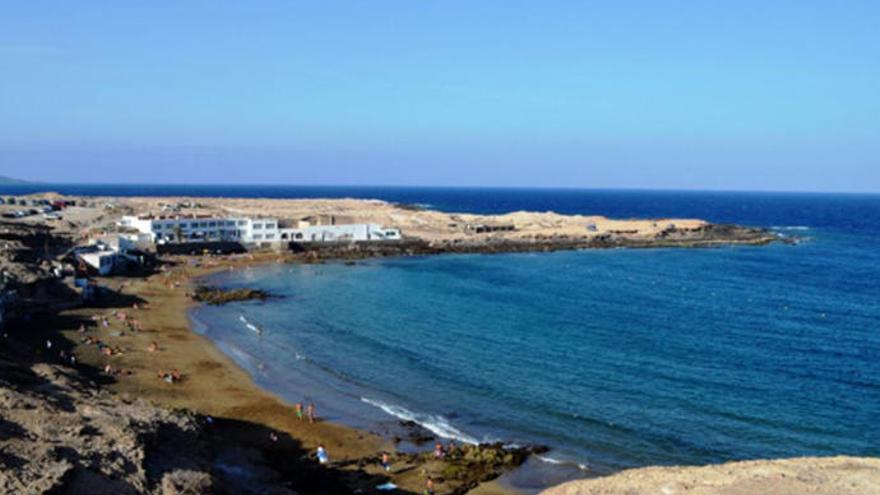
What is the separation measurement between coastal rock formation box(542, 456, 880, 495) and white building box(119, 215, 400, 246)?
75.0 meters

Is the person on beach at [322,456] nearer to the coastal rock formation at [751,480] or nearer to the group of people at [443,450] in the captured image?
the group of people at [443,450]

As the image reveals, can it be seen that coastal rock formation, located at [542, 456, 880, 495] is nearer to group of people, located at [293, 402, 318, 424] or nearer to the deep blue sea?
the deep blue sea

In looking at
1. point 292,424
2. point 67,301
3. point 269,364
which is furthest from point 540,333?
point 67,301

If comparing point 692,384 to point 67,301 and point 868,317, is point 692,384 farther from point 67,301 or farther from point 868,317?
point 67,301

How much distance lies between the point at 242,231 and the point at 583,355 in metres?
62.4

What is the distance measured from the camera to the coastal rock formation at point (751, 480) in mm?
21906

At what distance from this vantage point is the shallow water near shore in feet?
106

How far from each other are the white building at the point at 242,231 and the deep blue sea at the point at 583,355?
47.8 ft

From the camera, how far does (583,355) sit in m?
Answer: 44.8

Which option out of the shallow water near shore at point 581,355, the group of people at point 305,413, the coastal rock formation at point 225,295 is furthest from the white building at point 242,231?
the group of people at point 305,413

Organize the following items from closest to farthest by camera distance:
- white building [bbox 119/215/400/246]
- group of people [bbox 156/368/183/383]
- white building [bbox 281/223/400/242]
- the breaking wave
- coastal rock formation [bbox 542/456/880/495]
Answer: coastal rock formation [bbox 542/456/880/495] → the breaking wave → group of people [bbox 156/368/183/383] → white building [bbox 119/215/400/246] → white building [bbox 281/223/400/242]

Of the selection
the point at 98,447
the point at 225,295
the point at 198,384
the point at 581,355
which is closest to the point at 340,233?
the point at 225,295

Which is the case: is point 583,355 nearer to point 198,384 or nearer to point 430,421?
point 430,421

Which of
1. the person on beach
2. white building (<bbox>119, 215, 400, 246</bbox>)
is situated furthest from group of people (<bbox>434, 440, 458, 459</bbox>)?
white building (<bbox>119, 215, 400, 246</bbox>)
